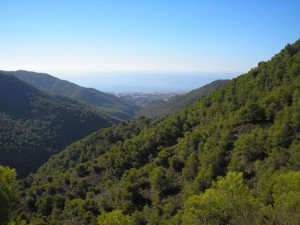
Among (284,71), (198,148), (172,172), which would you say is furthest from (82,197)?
(284,71)

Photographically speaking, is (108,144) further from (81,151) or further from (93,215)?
(93,215)

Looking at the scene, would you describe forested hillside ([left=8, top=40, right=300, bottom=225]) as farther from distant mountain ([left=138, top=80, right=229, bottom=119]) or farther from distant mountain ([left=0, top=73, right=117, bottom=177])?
distant mountain ([left=138, top=80, right=229, bottom=119])

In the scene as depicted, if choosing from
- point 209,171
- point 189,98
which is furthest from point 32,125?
point 209,171

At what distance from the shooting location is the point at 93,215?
118 ft

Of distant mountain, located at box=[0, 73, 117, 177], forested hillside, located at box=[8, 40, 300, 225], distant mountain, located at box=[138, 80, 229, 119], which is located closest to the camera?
A: forested hillside, located at box=[8, 40, 300, 225]

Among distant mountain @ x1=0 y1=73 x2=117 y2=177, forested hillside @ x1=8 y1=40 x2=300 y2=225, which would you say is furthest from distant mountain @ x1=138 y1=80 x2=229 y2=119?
forested hillside @ x1=8 y1=40 x2=300 y2=225

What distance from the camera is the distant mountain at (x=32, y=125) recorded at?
90194 mm

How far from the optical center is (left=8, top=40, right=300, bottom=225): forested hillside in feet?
63.3

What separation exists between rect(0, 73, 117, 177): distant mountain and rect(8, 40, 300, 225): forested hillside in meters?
33.7

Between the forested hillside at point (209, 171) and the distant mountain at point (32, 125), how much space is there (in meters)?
33.7

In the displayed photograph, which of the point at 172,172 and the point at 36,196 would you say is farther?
the point at 36,196

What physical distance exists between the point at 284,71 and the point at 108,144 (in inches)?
1607

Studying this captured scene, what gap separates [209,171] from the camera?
31.3 meters

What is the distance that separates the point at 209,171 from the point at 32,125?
94459 millimetres
